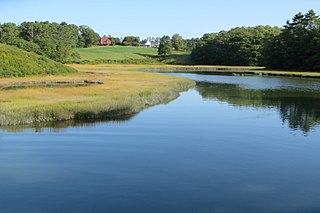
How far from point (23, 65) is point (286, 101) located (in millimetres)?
39462

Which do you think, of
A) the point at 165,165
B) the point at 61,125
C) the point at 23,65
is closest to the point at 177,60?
the point at 23,65

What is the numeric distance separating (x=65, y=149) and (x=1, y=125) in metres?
6.94

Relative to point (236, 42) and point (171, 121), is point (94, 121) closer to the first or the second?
point (171, 121)

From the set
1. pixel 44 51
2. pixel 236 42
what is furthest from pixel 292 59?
pixel 44 51

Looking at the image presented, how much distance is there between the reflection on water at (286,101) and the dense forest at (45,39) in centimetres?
6819

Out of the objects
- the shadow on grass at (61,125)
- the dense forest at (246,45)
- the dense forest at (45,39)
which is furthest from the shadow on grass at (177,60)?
the shadow on grass at (61,125)

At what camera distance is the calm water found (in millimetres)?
12945

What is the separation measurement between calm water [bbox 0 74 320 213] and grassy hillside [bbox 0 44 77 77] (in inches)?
1396

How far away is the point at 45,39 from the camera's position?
11475 cm

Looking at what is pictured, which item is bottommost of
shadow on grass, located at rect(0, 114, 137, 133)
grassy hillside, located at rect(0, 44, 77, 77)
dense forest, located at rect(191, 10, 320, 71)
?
shadow on grass, located at rect(0, 114, 137, 133)

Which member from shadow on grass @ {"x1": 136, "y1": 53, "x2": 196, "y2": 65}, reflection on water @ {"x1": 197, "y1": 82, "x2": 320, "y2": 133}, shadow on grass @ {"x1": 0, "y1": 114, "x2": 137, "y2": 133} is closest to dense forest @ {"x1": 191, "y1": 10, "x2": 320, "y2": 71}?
shadow on grass @ {"x1": 136, "y1": 53, "x2": 196, "y2": 65}

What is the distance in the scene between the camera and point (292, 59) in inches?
3738

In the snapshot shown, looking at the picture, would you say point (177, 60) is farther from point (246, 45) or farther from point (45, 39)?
point (45, 39)

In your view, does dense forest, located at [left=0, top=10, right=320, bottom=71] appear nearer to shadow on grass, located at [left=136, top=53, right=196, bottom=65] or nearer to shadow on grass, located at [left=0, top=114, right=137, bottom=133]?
shadow on grass, located at [left=136, top=53, right=196, bottom=65]
